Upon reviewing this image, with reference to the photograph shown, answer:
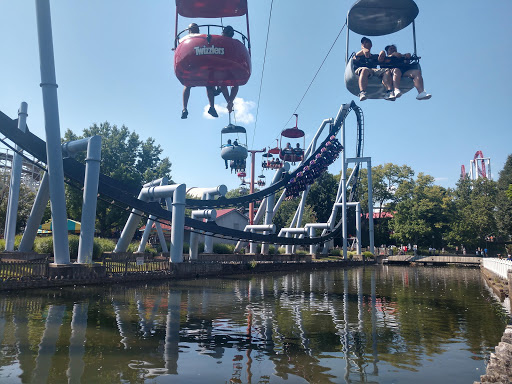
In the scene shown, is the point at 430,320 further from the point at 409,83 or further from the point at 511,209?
the point at 511,209

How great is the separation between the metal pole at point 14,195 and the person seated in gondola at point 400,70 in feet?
64.7

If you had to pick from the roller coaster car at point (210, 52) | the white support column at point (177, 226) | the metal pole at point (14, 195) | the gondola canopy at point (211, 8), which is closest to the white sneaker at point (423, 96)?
the roller coaster car at point (210, 52)

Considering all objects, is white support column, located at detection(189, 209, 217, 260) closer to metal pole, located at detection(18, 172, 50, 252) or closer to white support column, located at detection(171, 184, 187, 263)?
white support column, located at detection(171, 184, 187, 263)

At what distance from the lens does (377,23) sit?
10.9 metres

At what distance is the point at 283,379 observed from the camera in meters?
6.78

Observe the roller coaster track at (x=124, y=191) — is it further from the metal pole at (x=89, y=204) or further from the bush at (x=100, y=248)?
the bush at (x=100, y=248)

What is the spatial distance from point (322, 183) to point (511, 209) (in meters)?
29.5

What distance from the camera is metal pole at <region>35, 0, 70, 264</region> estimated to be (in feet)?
56.7

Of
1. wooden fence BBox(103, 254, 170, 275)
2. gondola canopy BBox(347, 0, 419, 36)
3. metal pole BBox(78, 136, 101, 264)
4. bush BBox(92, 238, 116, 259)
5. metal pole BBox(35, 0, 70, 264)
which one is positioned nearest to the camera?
gondola canopy BBox(347, 0, 419, 36)

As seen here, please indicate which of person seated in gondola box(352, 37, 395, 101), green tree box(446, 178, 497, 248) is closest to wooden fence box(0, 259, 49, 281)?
person seated in gondola box(352, 37, 395, 101)

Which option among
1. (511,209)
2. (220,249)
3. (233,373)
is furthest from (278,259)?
(511,209)

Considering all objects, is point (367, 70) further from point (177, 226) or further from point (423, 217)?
point (423, 217)

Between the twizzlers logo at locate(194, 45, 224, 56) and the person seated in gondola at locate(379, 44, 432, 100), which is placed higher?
the twizzlers logo at locate(194, 45, 224, 56)

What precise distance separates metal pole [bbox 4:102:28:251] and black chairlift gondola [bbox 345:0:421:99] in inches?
743
